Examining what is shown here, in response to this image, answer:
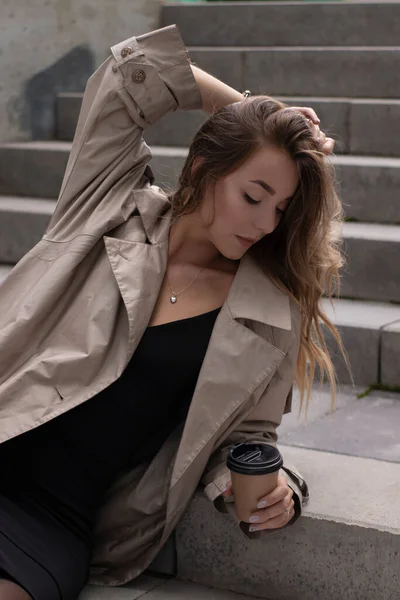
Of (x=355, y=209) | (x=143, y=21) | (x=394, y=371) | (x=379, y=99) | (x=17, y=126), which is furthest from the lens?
(x=143, y=21)

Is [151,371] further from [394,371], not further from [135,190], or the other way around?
[394,371]

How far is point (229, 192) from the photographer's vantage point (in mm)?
2627

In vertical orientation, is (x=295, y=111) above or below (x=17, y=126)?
above

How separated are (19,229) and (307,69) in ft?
5.98

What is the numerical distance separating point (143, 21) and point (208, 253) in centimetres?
388

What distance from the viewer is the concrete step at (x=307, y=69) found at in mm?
5328

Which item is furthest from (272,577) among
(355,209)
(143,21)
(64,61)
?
(143,21)

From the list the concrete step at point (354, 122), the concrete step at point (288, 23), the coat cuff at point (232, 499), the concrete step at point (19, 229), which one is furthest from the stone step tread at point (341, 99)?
the coat cuff at point (232, 499)

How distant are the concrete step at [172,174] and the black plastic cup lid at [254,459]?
2124 millimetres

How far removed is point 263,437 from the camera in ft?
8.86

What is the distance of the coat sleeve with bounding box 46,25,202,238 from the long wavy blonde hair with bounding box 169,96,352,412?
18 centimetres

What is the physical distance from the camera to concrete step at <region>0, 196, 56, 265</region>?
4926 mm

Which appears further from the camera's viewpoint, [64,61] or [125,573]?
[64,61]

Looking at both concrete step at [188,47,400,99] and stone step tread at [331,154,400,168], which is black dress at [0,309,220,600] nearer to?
stone step tread at [331,154,400,168]
